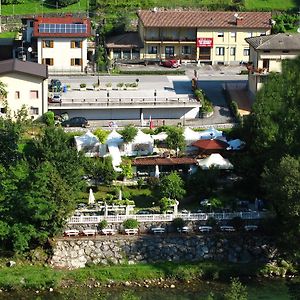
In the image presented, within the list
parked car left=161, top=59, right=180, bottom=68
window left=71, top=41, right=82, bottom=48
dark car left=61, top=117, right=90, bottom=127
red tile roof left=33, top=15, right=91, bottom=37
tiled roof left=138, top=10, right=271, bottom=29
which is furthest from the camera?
tiled roof left=138, top=10, right=271, bottom=29

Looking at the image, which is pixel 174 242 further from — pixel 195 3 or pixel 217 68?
pixel 195 3

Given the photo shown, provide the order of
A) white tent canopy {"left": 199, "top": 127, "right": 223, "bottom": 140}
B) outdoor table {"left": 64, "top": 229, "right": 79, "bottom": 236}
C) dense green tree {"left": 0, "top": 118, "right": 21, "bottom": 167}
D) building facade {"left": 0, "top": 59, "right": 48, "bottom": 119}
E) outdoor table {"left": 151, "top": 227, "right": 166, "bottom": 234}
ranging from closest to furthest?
outdoor table {"left": 64, "top": 229, "right": 79, "bottom": 236}
outdoor table {"left": 151, "top": 227, "right": 166, "bottom": 234}
dense green tree {"left": 0, "top": 118, "right": 21, "bottom": 167}
white tent canopy {"left": 199, "top": 127, "right": 223, "bottom": 140}
building facade {"left": 0, "top": 59, "right": 48, "bottom": 119}

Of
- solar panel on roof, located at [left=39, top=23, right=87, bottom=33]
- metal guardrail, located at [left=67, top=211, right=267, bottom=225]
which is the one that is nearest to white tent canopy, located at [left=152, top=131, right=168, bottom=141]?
→ metal guardrail, located at [left=67, top=211, right=267, bottom=225]

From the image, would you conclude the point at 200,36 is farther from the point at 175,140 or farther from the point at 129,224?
the point at 129,224

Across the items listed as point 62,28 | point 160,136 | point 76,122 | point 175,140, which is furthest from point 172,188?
point 62,28

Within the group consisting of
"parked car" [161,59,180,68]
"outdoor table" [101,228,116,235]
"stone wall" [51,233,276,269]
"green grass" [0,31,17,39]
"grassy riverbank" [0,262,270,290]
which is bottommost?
"grassy riverbank" [0,262,270,290]

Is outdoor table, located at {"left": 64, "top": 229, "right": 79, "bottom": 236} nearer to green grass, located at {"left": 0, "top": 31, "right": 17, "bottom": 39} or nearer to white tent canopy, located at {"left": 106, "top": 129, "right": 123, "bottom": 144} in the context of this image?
white tent canopy, located at {"left": 106, "top": 129, "right": 123, "bottom": 144}

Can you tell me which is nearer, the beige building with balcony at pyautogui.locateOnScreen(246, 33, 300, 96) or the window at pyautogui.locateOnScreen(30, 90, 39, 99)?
the window at pyautogui.locateOnScreen(30, 90, 39, 99)
